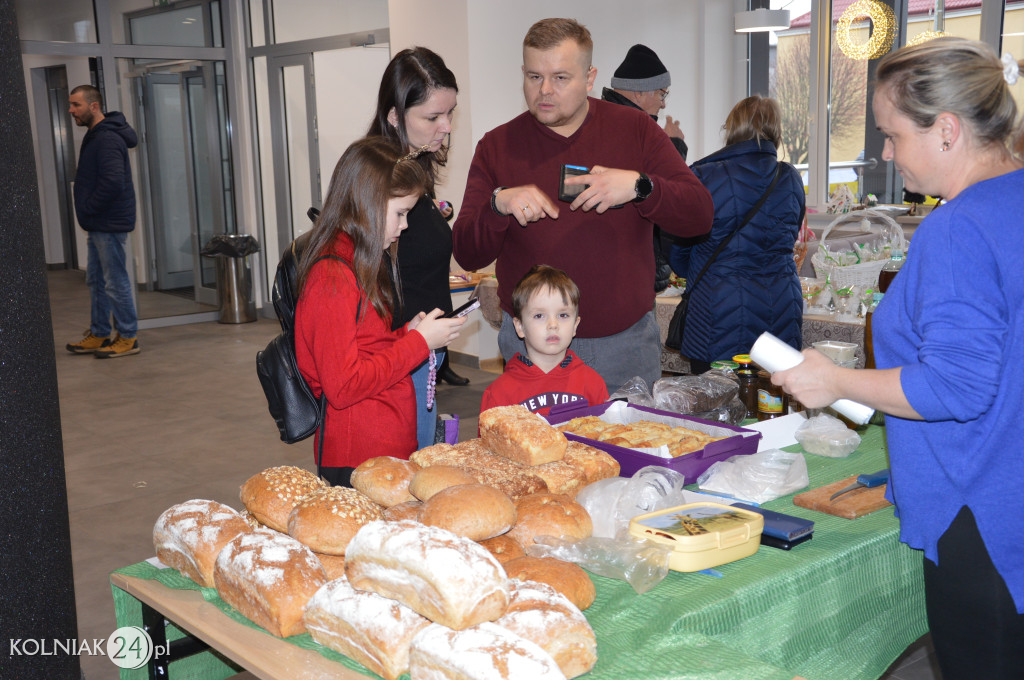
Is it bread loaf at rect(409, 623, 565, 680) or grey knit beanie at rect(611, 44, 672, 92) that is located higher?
grey knit beanie at rect(611, 44, 672, 92)

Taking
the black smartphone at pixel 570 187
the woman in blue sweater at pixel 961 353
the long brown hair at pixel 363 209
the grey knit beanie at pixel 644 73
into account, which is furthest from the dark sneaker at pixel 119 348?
the woman in blue sweater at pixel 961 353

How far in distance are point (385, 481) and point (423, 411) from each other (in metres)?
0.75

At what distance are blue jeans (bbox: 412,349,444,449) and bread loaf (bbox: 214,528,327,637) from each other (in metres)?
0.93

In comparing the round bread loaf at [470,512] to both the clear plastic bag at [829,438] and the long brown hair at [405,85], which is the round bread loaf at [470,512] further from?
the long brown hair at [405,85]

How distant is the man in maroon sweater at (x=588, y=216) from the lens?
2.43 meters

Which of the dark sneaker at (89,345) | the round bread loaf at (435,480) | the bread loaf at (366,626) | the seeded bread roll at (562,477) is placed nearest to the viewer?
the bread loaf at (366,626)

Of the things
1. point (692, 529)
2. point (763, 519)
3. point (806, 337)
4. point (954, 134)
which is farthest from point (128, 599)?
point (806, 337)

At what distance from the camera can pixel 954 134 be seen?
1323 millimetres

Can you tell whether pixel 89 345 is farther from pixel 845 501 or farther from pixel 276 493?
pixel 845 501

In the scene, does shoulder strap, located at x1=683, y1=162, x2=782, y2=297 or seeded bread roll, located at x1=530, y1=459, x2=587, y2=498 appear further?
shoulder strap, located at x1=683, y1=162, x2=782, y2=297

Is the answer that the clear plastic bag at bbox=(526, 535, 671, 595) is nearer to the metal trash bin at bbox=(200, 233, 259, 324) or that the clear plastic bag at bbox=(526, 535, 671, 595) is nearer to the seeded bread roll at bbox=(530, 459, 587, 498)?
the seeded bread roll at bbox=(530, 459, 587, 498)

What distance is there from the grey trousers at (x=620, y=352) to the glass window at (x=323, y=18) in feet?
19.1

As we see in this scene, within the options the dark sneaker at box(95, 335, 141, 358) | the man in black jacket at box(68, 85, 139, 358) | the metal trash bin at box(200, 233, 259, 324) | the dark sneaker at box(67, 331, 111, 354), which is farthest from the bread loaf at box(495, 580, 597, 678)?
the metal trash bin at box(200, 233, 259, 324)

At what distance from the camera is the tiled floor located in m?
3.48
